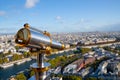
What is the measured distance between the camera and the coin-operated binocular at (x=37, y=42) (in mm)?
866

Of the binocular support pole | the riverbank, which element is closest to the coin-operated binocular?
the binocular support pole

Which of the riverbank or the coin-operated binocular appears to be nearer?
the coin-operated binocular

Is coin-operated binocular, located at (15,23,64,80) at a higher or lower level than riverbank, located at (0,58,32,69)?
higher

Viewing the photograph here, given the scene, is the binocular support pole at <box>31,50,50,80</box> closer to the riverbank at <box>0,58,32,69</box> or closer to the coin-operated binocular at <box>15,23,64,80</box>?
the coin-operated binocular at <box>15,23,64,80</box>

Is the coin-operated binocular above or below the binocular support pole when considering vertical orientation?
above

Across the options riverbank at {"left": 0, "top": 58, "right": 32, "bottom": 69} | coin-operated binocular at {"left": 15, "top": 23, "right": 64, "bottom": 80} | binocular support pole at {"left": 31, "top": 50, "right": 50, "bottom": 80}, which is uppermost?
coin-operated binocular at {"left": 15, "top": 23, "right": 64, "bottom": 80}

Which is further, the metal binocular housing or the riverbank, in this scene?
the riverbank

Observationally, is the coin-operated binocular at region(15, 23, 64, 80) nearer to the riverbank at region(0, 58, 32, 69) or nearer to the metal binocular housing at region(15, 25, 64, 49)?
the metal binocular housing at region(15, 25, 64, 49)

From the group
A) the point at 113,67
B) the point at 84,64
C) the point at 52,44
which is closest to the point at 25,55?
the point at 84,64

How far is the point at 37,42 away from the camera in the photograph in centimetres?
92

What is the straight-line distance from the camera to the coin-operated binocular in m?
0.87

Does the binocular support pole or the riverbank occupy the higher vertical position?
the binocular support pole

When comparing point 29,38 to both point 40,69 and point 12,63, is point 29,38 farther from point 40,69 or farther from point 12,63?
point 12,63

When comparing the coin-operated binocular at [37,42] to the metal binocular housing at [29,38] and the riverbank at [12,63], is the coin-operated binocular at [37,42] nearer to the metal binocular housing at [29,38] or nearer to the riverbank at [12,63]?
the metal binocular housing at [29,38]
